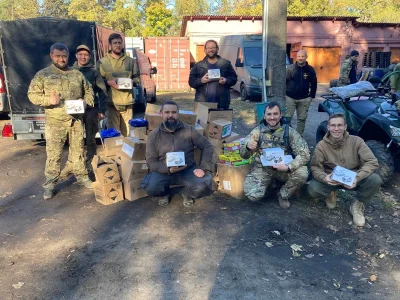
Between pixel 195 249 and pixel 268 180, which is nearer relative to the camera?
pixel 195 249

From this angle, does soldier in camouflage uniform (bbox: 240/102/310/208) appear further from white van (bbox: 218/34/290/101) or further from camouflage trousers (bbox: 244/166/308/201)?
white van (bbox: 218/34/290/101)

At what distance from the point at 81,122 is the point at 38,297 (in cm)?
262

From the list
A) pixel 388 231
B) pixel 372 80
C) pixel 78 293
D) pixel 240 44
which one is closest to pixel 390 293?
pixel 388 231

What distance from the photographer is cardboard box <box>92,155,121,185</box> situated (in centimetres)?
461

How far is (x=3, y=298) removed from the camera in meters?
2.96

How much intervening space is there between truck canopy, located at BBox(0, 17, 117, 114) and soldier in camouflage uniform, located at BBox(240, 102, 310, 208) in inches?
167

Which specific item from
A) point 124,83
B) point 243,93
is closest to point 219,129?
point 124,83

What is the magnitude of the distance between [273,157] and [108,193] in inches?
83.4

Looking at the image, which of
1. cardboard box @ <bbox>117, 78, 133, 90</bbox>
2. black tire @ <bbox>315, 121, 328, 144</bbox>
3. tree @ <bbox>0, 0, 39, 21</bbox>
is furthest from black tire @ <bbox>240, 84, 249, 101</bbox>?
tree @ <bbox>0, 0, 39, 21</bbox>

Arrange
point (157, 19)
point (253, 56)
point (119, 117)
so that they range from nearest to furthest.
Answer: point (119, 117) → point (253, 56) → point (157, 19)

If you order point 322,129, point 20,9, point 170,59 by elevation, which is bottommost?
point 322,129

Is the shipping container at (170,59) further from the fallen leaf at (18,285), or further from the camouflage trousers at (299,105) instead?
the fallen leaf at (18,285)

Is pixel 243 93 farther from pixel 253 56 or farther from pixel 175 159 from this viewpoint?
pixel 175 159

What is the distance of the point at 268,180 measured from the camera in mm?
4617
